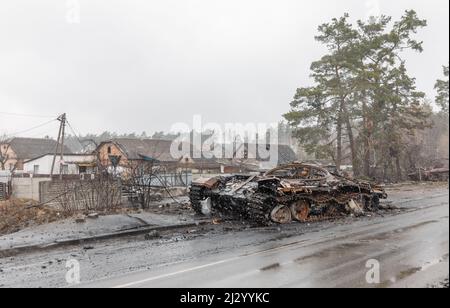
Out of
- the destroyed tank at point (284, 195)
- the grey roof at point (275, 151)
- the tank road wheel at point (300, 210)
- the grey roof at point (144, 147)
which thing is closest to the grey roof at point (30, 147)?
the grey roof at point (144, 147)

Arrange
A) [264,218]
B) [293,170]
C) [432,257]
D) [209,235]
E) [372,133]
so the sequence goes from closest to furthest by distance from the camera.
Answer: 1. [432,257]
2. [209,235]
3. [264,218]
4. [293,170]
5. [372,133]

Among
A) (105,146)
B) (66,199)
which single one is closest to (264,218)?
(66,199)

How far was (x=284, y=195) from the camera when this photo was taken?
1348 centimetres

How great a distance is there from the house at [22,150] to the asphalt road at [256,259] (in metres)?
60.8

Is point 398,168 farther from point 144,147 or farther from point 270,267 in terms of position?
point 144,147

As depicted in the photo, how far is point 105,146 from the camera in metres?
59.4

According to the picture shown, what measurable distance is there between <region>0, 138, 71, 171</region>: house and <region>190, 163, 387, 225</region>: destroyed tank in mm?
56826

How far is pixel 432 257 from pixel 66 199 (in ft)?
41.4

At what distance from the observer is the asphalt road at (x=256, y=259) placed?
6605 mm

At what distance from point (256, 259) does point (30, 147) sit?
69133 millimetres

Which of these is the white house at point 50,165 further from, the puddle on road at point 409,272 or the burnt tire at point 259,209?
the puddle on road at point 409,272

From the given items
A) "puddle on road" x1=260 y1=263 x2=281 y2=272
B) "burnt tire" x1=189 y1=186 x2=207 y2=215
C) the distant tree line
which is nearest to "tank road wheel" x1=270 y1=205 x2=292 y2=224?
"burnt tire" x1=189 y1=186 x2=207 y2=215

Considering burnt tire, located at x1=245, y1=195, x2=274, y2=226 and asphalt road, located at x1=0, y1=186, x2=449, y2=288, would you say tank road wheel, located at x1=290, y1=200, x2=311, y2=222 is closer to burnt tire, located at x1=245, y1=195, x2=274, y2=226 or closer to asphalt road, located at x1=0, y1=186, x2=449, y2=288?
burnt tire, located at x1=245, y1=195, x2=274, y2=226
